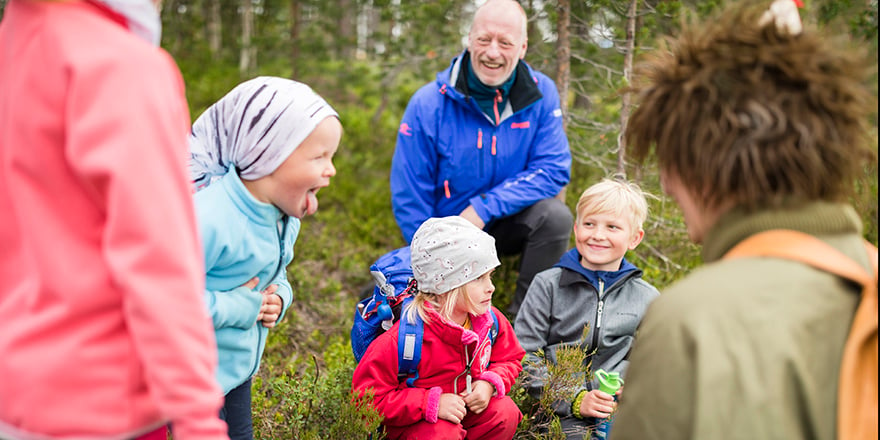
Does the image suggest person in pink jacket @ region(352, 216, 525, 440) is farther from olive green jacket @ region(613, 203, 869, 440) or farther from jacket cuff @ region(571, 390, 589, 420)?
olive green jacket @ region(613, 203, 869, 440)

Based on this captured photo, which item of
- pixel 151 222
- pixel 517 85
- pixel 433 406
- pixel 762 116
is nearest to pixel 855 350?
pixel 762 116

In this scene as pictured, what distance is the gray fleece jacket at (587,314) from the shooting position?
4.07m

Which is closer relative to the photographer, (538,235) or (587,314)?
(587,314)

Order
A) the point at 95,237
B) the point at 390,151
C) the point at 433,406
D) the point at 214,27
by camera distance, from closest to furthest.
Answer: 1. the point at 95,237
2. the point at 433,406
3. the point at 390,151
4. the point at 214,27

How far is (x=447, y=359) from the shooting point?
3.61 m

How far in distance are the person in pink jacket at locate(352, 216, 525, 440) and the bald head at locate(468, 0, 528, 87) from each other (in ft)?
5.70

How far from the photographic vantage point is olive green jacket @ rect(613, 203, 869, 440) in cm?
170

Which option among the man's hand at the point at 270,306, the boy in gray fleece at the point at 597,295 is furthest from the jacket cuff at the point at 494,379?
the man's hand at the point at 270,306

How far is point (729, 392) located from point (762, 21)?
985 mm

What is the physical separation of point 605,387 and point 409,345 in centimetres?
104

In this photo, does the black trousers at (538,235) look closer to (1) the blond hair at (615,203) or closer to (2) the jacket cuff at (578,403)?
(1) the blond hair at (615,203)

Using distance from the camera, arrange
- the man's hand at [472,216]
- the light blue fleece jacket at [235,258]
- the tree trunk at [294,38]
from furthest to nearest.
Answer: the tree trunk at [294,38] < the man's hand at [472,216] < the light blue fleece jacket at [235,258]

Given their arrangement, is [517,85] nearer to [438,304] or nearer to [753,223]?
[438,304]

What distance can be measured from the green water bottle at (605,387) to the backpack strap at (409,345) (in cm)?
95
